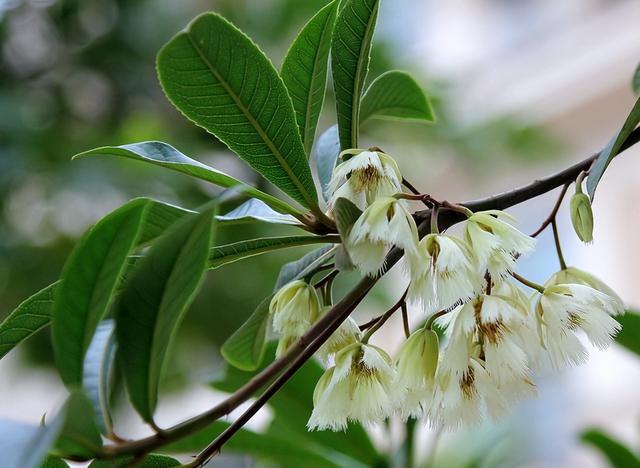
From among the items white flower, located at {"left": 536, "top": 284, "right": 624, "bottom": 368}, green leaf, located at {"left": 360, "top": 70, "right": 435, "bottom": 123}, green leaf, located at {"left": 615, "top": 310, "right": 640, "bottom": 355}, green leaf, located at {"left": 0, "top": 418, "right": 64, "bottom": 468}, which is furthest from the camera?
green leaf, located at {"left": 615, "top": 310, "right": 640, "bottom": 355}

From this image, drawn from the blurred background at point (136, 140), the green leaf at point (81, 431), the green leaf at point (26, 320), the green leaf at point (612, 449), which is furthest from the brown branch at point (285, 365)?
the blurred background at point (136, 140)

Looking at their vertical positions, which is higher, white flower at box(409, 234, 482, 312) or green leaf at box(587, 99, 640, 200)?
green leaf at box(587, 99, 640, 200)

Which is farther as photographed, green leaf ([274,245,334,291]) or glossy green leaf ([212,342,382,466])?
glossy green leaf ([212,342,382,466])

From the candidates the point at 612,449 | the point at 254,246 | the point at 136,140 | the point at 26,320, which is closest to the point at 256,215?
the point at 254,246

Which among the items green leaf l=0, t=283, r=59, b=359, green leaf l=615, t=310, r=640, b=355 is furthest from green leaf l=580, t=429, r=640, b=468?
green leaf l=0, t=283, r=59, b=359

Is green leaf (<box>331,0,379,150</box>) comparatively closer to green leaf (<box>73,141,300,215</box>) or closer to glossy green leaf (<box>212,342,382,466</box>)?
green leaf (<box>73,141,300,215</box>)

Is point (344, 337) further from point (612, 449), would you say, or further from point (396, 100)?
point (612, 449)
